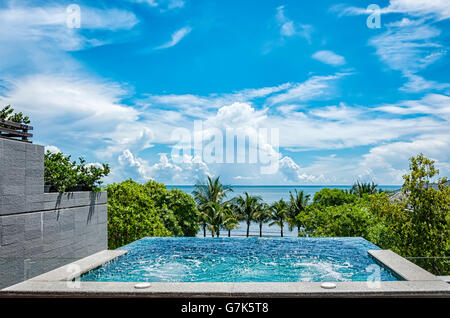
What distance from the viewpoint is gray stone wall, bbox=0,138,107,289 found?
4789 millimetres

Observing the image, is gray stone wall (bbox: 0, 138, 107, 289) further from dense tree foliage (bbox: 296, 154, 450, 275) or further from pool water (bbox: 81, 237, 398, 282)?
dense tree foliage (bbox: 296, 154, 450, 275)

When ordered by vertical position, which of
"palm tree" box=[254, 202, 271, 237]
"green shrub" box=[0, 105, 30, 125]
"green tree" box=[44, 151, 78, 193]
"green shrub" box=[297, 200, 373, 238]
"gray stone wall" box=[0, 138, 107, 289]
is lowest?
"palm tree" box=[254, 202, 271, 237]

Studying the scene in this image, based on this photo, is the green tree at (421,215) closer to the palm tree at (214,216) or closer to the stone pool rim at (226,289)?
the stone pool rim at (226,289)

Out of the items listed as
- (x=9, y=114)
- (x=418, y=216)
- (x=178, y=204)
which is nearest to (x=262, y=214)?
(x=178, y=204)

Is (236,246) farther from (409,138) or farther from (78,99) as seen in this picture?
(409,138)

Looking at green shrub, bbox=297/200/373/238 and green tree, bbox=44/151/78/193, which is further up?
green tree, bbox=44/151/78/193

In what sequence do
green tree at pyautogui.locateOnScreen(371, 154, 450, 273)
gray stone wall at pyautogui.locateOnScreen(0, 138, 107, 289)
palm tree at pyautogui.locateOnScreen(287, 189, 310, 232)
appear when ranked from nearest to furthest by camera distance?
gray stone wall at pyautogui.locateOnScreen(0, 138, 107, 289), green tree at pyautogui.locateOnScreen(371, 154, 450, 273), palm tree at pyautogui.locateOnScreen(287, 189, 310, 232)

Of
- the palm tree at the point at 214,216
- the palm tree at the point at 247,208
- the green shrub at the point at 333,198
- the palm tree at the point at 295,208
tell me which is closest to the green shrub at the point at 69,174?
the green shrub at the point at 333,198

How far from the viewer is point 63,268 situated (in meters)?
4.74

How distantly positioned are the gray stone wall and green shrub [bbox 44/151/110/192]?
0.78 feet

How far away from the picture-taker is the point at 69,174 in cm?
729

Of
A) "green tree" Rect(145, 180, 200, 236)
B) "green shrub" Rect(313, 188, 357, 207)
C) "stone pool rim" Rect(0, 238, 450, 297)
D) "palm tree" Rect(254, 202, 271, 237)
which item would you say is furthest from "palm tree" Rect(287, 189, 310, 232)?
"stone pool rim" Rect(0, 238, 450, 297)

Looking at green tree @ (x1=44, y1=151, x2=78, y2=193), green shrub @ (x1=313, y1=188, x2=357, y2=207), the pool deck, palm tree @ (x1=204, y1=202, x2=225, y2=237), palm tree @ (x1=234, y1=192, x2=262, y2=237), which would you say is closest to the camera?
the pool deck

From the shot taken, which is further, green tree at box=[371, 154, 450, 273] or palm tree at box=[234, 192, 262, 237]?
palm tree at box=[234, 192, 262, 237]
